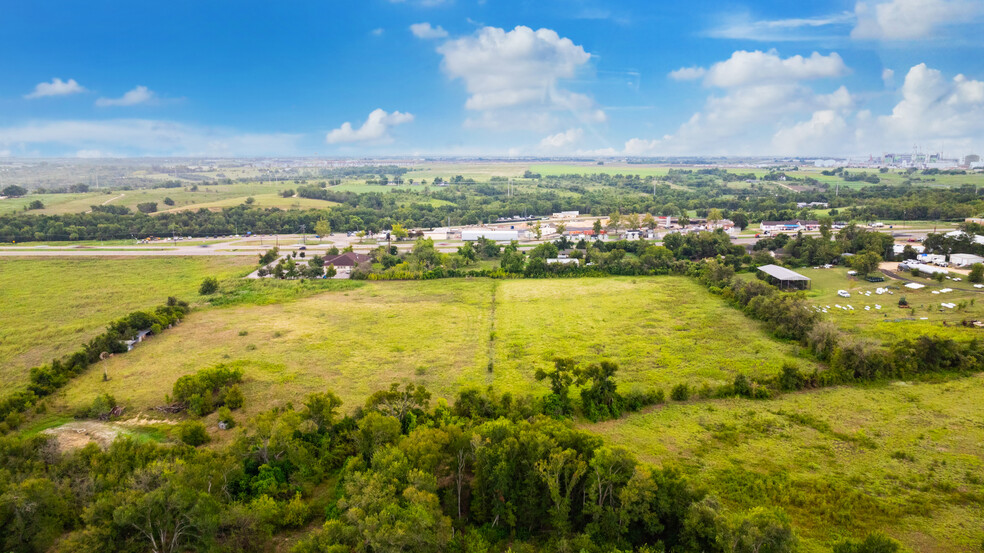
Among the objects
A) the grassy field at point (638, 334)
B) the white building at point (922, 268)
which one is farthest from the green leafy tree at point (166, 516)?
the white building at point (922, 268)

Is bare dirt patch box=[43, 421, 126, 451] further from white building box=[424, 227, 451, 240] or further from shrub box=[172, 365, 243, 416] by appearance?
white building box=[424, 227, 451, 240]

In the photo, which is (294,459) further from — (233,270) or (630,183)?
(630,183)

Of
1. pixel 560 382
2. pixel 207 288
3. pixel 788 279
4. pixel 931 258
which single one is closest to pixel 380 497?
pixel 560 382

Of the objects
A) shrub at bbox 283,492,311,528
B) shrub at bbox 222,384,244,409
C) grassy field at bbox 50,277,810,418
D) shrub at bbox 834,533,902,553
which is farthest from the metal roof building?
shrub at bbox 222,384,244,409

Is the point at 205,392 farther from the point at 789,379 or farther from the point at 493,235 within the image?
the point at 493,235

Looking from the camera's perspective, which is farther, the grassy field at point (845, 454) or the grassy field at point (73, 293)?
the grassy field at point (73, 293)

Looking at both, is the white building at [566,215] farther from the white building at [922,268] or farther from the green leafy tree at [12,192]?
the green leafy tree at [12,192]
